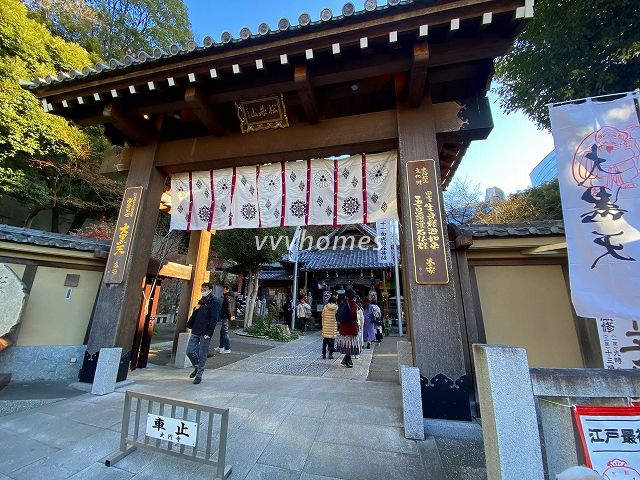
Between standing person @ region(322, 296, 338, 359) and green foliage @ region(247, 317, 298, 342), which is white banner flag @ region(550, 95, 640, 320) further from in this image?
green foliage @ region(247, 317, 298, 342)

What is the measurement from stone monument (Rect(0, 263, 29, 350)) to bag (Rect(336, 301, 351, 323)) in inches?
261

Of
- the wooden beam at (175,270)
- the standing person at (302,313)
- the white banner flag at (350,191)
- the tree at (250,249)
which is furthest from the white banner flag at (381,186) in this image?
the standing person at (302,313)

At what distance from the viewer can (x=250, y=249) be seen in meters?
14.3

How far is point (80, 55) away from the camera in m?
13.3

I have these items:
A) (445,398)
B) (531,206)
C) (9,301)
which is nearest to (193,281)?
(9,301)

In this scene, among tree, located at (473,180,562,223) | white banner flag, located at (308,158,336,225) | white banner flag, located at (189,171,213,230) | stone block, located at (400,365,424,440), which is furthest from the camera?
tree, located at (473,180,562,223)

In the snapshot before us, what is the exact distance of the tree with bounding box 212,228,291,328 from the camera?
46.7ft

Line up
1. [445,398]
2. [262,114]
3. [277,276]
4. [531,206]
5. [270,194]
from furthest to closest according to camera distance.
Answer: [277,276]
[531,206]
[270,194]
[262,114]
[445,398]

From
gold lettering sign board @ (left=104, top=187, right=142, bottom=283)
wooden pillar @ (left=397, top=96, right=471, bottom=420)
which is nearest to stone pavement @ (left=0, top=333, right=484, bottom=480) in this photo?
wooden pillar @ (left=397, top=96, right=471, bottom=420)

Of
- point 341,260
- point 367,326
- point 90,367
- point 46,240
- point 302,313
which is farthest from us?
point 341,260

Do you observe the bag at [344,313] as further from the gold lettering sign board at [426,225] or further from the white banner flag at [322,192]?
the gold lettering sign board at [426,225]

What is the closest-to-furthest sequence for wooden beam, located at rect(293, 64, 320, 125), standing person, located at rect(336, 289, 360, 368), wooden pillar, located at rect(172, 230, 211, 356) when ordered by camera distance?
wooden beam, located at rect(293, 64, 320, 125) < wooden pillar, located at rect(172, 230, 211, 356) < standing person, located at rect(336, 289, 360, 368)

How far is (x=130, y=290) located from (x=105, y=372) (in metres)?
1.41

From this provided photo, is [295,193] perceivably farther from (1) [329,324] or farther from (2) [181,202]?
(1) [329,324]
